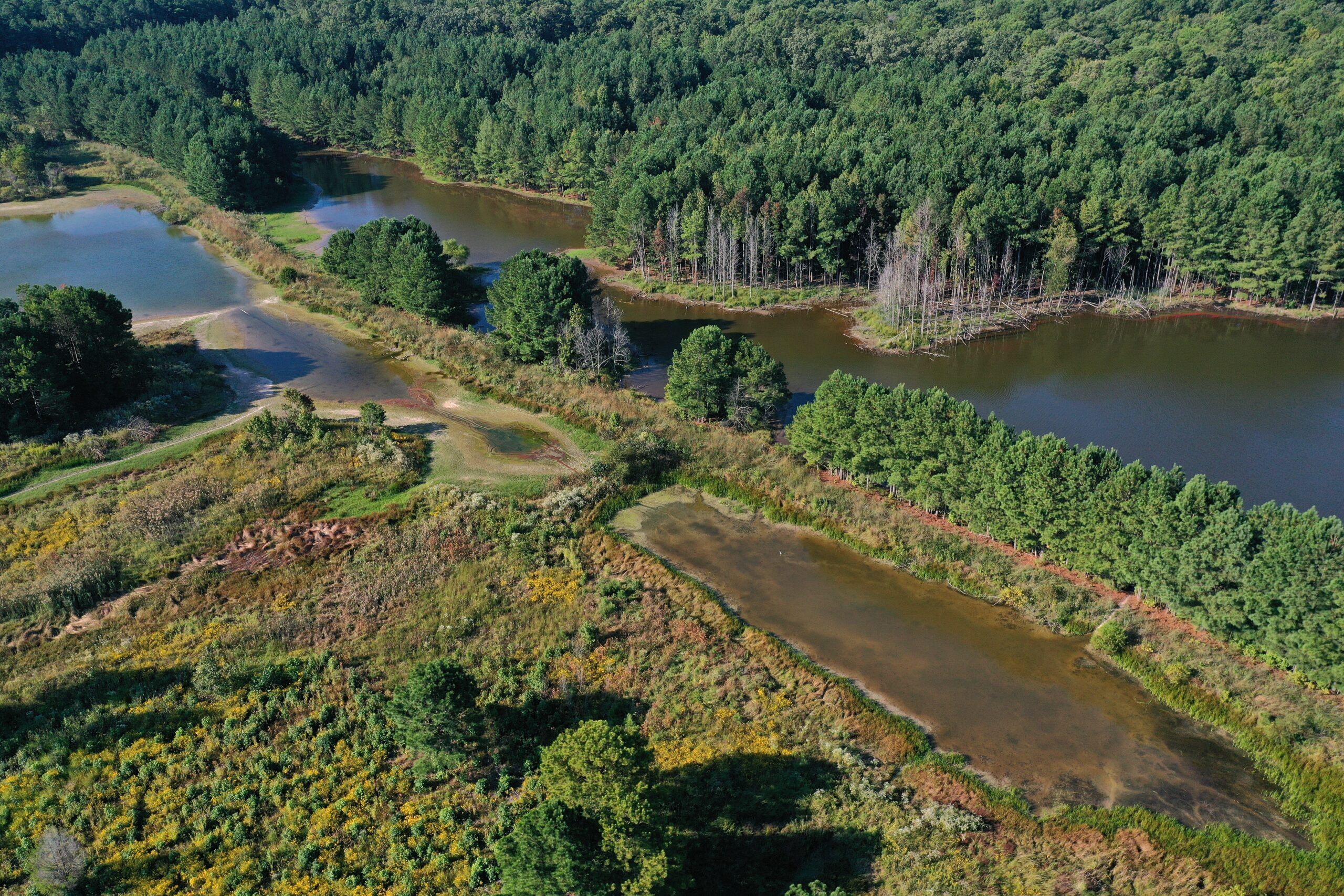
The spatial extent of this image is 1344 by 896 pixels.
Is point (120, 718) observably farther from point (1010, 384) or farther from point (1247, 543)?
point (1010, 384)

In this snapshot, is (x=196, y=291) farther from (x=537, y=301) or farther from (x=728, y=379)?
(x=728, y=379)

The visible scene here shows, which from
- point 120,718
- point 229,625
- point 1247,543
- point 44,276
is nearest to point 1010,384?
point 1247,543

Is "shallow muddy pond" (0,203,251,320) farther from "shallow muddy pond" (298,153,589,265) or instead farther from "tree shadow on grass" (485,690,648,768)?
"tree shadow on grass" (485,690,648,768)

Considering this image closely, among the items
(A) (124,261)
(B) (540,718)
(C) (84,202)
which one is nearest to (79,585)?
(B) (540,718)

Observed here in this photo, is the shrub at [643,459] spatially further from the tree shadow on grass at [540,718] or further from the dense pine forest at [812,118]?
the dense pine forest at [812,118]

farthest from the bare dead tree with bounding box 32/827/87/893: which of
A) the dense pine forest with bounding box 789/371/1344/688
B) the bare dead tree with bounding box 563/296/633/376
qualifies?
the bare dead tree with bounding box 563/296/633/376

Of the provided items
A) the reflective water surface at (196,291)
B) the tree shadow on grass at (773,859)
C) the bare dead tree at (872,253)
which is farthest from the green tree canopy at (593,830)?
the bare dead tree at (872,253)
